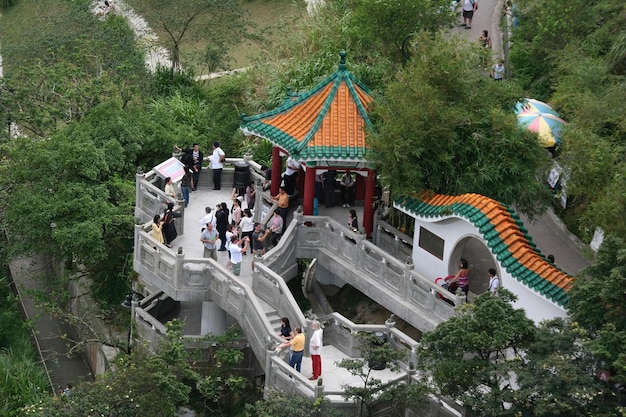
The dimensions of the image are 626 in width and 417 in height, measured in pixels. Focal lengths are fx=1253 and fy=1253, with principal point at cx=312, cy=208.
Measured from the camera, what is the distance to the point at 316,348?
99.0ft

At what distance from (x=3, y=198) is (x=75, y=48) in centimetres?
1466

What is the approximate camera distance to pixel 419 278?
32469 mm

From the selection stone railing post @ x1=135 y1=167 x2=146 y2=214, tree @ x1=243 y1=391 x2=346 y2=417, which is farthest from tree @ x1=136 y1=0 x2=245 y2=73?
tree @ x1=243 y1=391 x2=346 y2=417

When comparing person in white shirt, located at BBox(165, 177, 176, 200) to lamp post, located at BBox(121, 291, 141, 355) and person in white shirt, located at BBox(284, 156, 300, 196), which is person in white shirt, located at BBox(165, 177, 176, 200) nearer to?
lamp post, located at BBox(121, 291, 141, 355)

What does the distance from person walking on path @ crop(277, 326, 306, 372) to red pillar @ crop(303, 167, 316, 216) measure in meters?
5.29

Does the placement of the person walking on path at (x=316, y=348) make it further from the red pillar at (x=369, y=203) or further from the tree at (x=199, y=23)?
the tree at (x=199, y=23)

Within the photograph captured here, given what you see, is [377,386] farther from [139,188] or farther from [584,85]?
[584,85]

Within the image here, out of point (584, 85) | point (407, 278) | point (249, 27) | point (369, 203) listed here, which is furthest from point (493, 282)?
point (249, 27)

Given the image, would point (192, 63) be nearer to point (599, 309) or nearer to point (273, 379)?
point (273, 379)

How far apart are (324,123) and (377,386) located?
8543 mm

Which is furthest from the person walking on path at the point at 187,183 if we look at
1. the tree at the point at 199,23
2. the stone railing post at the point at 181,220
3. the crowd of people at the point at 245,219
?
the tree at the point at 199,23

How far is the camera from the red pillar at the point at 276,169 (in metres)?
36.3

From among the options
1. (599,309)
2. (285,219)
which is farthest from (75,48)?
(599,309)

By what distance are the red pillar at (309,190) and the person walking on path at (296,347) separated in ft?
17.3
